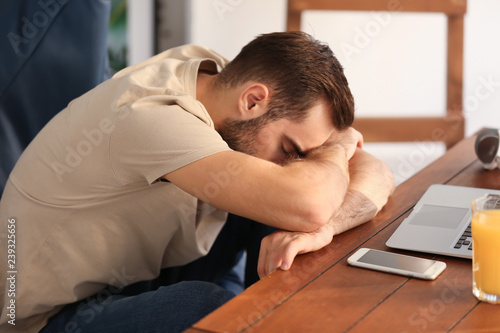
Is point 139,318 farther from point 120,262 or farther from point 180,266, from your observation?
point 180,266

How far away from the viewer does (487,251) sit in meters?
0.97

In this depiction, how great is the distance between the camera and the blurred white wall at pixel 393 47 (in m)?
3.48

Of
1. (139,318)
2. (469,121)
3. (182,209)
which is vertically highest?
(182,209)

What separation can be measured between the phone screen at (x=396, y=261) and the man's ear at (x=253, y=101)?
0.47 meters

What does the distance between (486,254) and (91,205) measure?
0.81m

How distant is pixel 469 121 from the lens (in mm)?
3570

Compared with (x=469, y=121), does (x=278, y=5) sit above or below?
above

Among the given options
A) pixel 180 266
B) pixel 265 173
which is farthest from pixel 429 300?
pixel 180 266

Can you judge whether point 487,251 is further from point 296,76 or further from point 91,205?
point 91,205

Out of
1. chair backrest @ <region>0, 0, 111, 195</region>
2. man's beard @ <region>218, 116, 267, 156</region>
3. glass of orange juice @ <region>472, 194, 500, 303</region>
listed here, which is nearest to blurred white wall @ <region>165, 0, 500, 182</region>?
chair backrest @ <region>0, 0, 111, 195</region>

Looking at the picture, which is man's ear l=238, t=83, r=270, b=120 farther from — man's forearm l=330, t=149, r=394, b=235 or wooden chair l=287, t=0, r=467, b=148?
wooden chair l=287, t=0, r=467, b=148

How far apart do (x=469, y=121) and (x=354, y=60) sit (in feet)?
2.21

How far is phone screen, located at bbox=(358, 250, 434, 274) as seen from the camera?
1061 mm

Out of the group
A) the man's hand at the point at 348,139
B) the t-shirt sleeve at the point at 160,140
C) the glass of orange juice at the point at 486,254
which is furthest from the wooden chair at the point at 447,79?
the glass of orange juice at the point at 486,254
